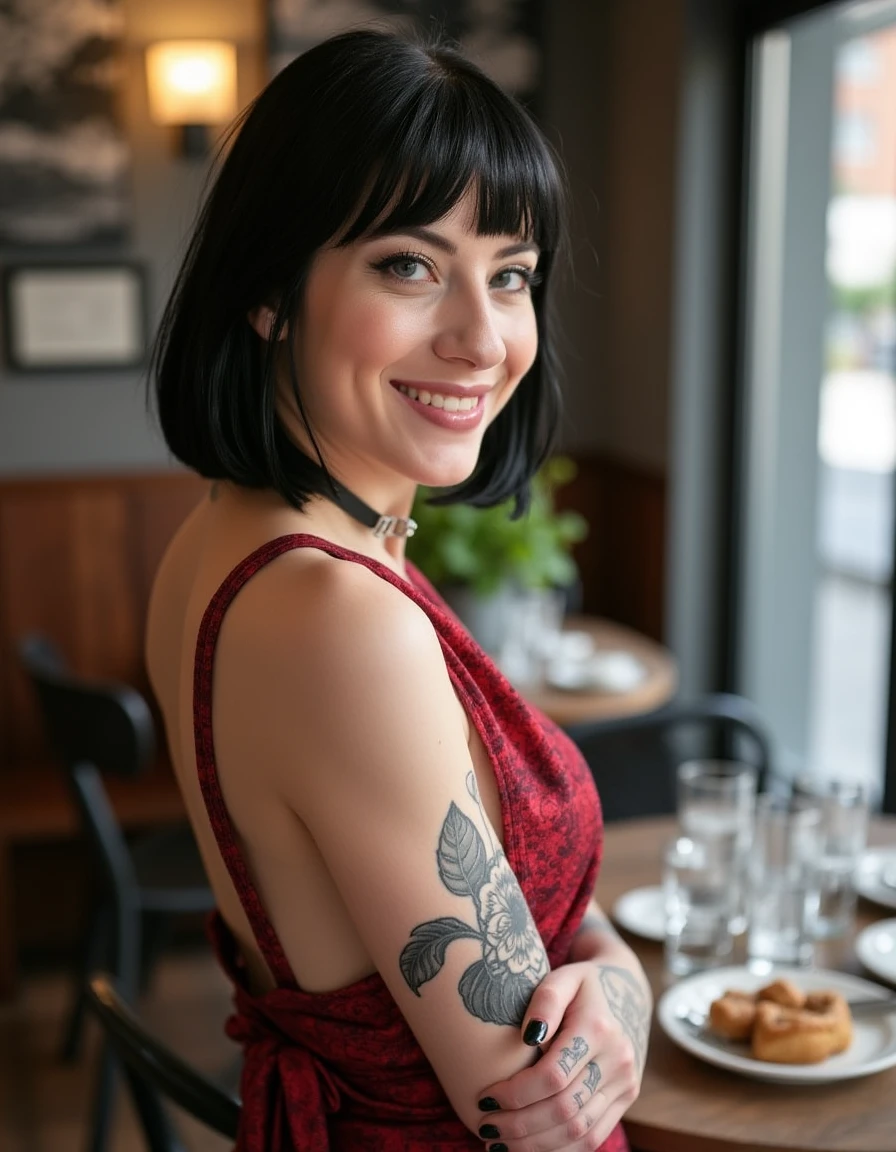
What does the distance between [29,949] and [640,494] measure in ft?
7.14

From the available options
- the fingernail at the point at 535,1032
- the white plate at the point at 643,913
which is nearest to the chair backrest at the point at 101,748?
the white plate at the point at 643,913

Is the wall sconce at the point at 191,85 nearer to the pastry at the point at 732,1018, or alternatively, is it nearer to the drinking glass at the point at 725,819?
the drinking glass at the point at 725,819

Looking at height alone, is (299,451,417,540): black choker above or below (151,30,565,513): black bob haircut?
below

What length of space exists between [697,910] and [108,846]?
1687mm

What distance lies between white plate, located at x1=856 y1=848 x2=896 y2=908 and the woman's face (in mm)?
893

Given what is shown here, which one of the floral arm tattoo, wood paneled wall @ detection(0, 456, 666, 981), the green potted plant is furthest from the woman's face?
wood paneled wall @ detection(0, 456, 666, 981)

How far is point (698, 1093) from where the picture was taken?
4.28 ft

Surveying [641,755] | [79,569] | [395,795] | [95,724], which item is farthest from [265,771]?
[79,569]

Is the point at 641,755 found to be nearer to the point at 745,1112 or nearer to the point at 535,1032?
the point at 745,1112

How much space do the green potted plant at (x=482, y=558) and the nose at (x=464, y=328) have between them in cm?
195

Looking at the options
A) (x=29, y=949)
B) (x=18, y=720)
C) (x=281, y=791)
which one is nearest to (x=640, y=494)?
(x=18, y=720)

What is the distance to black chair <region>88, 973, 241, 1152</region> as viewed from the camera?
54.4 inches

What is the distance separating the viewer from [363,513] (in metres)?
1.23

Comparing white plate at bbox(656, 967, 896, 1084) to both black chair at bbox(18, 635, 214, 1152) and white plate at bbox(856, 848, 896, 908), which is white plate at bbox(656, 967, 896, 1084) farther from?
black chair at bbox(18, 635, 214, 1152)
